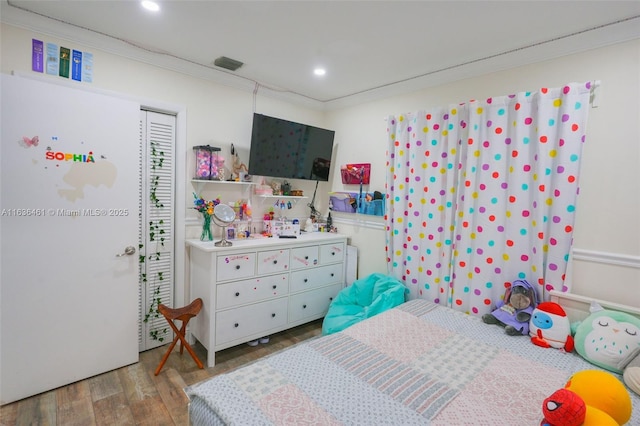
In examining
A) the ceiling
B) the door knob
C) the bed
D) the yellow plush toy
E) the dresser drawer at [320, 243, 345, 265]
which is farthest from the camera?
the dresser drawer at [320, 243, 345, 265]

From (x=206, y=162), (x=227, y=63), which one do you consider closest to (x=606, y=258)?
(x=206, y=162)

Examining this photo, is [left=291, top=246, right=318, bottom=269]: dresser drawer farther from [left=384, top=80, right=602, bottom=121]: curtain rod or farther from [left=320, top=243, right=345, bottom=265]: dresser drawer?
[left=384, top=80, right=602, bottom=121]: curtain rod

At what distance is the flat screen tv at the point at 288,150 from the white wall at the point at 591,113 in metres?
0.27

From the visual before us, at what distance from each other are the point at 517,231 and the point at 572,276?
1.38ft

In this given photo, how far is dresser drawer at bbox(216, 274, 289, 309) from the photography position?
2.47 metres

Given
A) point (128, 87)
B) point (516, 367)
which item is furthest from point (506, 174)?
point (128, 87)

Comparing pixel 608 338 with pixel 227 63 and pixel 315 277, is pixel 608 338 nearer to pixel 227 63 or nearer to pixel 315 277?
pixel 315 277

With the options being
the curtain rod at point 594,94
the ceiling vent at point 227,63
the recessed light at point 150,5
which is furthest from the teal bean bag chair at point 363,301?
the recessed light at point 150,5

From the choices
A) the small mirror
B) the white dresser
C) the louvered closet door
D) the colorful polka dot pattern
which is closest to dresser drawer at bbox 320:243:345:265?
the white dresser

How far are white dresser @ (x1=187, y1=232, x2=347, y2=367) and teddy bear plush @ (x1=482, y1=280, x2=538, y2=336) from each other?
5.00 feet

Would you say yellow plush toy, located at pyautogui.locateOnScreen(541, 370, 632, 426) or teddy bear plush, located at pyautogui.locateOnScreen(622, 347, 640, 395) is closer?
yellow plush toy, located at pyautogui.locateOnScreen(541, 370, 632, 426)

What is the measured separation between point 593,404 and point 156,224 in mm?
2901

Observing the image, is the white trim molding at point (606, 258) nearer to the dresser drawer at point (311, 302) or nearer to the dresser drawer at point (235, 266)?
the dresser drawer at point (311, 302)

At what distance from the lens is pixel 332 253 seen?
3.24 m
